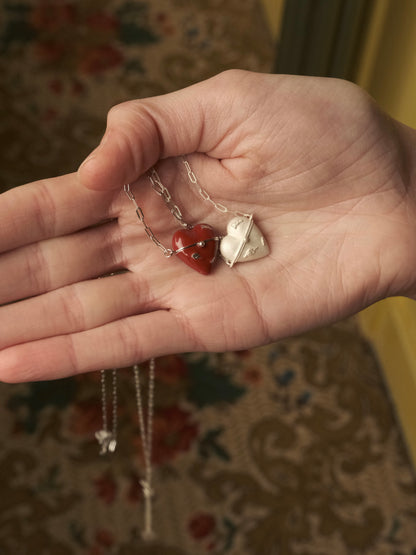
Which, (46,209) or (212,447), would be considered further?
(212,447)

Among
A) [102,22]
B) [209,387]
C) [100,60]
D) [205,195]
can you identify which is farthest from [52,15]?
[205,195]

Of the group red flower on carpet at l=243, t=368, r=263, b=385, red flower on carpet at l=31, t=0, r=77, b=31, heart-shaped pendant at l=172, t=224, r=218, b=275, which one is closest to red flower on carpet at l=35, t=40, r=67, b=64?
red flower on carpet at l=31, t=0, r=77, b=31

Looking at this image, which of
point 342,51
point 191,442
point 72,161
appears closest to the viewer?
point 191,442

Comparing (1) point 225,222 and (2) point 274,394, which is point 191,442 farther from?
(1) point 225,222

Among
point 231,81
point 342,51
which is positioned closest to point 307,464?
point 231,81

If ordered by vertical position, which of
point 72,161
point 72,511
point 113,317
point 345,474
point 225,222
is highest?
point 225,222

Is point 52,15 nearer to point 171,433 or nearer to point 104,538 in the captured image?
point 171,433

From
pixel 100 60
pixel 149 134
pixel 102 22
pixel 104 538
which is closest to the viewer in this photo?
pixel 149 134
